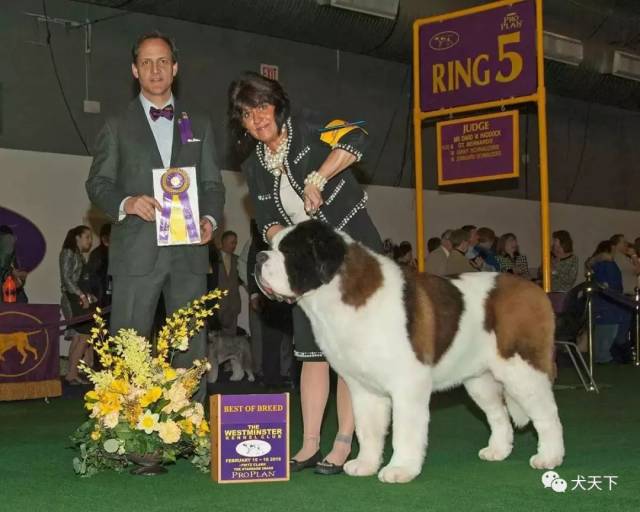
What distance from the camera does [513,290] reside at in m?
4.64

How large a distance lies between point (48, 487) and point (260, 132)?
1943 millimetres

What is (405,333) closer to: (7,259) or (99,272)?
(7,259)

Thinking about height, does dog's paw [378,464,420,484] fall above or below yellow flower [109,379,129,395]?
below

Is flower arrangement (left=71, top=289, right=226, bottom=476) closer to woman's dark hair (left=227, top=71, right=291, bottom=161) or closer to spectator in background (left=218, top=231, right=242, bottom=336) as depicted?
woman's dark hair (left=227, top=71, right=291, bottom=161)

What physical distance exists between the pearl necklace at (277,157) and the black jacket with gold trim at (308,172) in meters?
0.02

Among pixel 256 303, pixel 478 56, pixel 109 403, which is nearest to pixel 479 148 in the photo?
Result: pixel 478 56

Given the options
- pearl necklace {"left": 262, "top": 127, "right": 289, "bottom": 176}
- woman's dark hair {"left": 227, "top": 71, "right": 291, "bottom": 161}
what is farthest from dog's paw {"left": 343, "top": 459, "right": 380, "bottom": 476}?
woman's dark hair {"left": 227, "top": 71, "right": 291, "bottom": 161}

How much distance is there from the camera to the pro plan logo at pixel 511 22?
8703 mm

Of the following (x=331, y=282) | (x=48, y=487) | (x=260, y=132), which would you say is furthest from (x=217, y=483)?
(x=260, y=132)

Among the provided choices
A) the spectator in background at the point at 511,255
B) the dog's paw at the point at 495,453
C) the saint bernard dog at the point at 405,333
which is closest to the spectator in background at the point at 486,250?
the spectator in background at the point at 511,255

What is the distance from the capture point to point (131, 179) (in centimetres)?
466

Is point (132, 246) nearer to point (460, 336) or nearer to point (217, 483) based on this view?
point (217, 483)

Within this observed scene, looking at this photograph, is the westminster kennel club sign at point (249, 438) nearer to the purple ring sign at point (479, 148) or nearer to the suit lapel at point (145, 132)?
the suit lapel at point (145, 132)

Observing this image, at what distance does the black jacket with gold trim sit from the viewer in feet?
14.8
